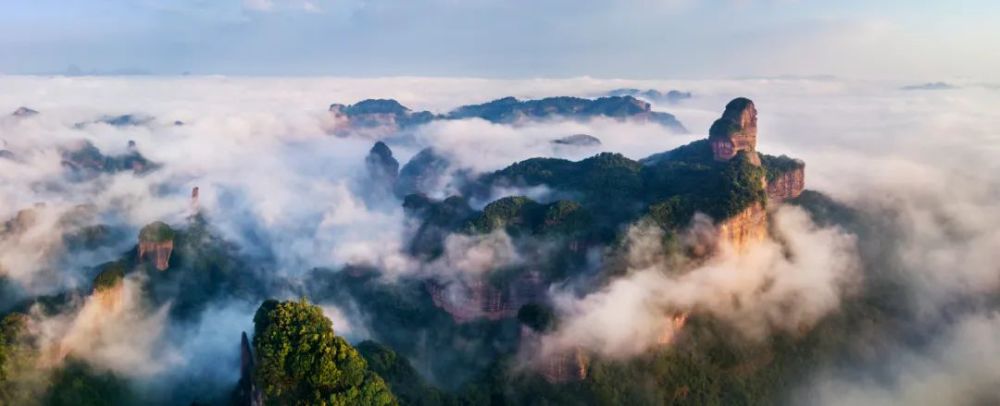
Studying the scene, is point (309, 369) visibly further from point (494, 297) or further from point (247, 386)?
point (494, 297)

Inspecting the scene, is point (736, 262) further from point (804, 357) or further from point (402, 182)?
point (402, 182)

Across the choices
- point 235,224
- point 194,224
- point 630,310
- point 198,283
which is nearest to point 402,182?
point 235,224

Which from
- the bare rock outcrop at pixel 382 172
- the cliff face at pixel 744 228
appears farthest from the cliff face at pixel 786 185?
the bare rock outcrop at pixel 382 172

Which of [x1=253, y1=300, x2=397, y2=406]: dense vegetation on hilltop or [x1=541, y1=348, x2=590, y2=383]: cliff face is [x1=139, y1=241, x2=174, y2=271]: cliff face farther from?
[x1=541, y1=348, x2=590, y2=383]: cliff face

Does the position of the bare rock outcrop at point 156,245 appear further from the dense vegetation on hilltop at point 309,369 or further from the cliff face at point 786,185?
the cliff face at point 786,185

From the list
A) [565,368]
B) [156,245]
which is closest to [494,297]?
[565,368]

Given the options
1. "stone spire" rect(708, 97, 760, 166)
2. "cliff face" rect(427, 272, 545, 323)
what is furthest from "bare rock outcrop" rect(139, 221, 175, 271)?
"stone spire" rect(708, 97, 760, 166)
